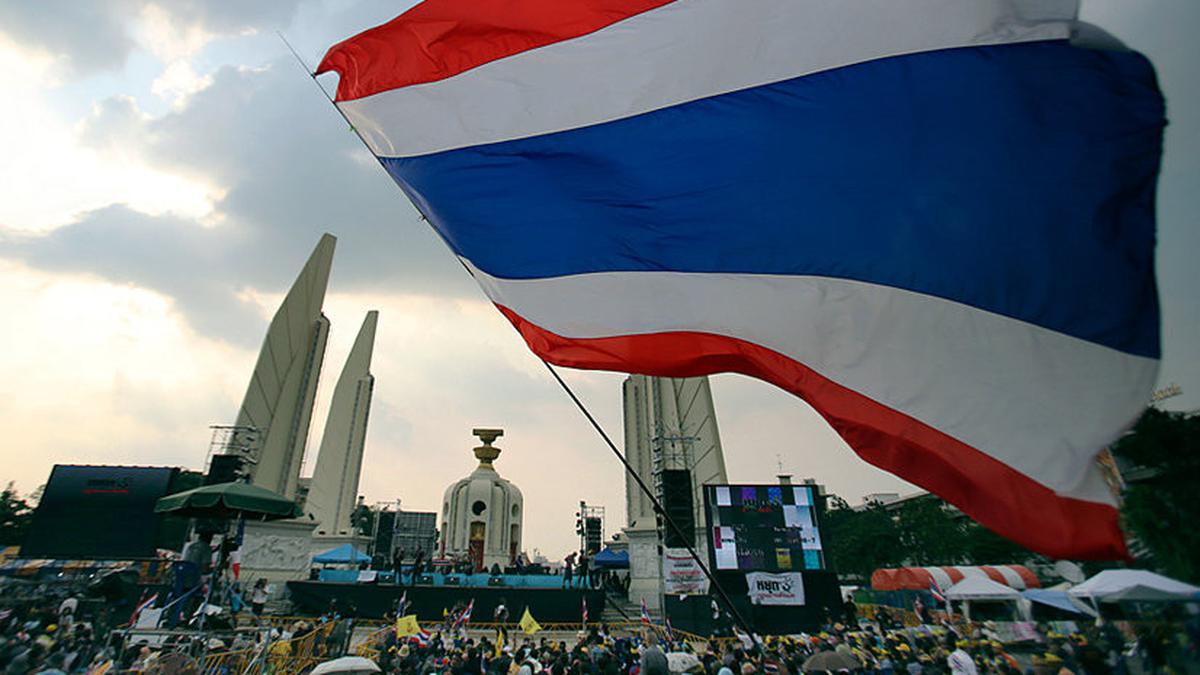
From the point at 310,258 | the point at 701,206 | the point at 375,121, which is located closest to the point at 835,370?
the point at 701,206

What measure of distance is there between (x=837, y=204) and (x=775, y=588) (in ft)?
55.1

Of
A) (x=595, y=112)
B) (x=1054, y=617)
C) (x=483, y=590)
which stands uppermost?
(x=595, y=112)

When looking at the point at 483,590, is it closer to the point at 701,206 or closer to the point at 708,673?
the point at 708,673

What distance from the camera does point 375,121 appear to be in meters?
4.57

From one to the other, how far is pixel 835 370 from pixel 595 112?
222 cm

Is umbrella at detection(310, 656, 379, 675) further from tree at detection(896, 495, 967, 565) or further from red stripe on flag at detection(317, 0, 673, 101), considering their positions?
tree at detection(896, 495, 967, 565)

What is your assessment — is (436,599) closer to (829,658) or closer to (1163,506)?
(829,658)

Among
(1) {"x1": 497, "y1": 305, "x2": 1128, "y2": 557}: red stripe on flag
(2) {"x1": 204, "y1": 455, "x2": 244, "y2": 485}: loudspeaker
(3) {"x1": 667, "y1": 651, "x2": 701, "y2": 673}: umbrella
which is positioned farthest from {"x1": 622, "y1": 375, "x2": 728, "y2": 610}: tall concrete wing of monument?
(2) {"x1": 204, "y1": 455, "x2": 244, "y2": 485}: loudspeaker

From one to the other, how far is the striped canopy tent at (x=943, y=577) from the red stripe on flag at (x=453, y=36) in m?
28.8

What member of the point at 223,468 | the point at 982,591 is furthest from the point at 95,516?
the point at 982,591

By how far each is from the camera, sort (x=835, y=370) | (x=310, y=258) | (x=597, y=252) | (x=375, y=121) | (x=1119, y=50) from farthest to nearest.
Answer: (x=310, y=258) < (x=375, y=121) < (x=597, y=252) < (x=835, y=370) < (x=1119, y=50)

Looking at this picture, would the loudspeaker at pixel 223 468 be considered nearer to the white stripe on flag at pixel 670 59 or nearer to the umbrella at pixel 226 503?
the umbrella at pixel 226 503

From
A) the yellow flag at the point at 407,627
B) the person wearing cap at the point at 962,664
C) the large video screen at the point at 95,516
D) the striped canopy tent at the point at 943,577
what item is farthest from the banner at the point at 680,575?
the large video screen at the point at 95,516

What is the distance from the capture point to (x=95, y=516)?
17.4 meters
